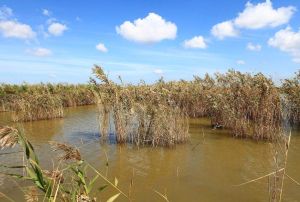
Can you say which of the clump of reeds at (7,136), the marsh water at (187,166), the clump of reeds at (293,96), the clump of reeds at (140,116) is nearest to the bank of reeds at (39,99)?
the clump of reeds at (140,116)

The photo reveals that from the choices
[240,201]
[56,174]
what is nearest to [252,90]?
[240,201]

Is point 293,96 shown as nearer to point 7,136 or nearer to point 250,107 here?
point 250,107

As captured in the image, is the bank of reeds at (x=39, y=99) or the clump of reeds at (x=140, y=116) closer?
the clump of reeds at (x=140, y=116)

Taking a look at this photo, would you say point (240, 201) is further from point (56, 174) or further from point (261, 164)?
point (56, 174)

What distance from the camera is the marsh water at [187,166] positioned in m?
8.09

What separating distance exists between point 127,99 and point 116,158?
261cm

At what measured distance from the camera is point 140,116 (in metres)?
13.1

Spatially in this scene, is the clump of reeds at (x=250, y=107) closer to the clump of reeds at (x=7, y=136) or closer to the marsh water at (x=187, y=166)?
the marsh water at (x=187, y=166)

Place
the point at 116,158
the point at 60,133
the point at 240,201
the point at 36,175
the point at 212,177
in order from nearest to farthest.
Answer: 1. the point at 36,175
2. the point at 240,201
3. the point at 212,177
4. the point at 116,158
5. the point at 60,133

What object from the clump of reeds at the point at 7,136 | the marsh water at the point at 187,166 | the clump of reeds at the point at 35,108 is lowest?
the marsh water at the point at 187,166

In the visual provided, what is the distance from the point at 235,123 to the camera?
15062mm

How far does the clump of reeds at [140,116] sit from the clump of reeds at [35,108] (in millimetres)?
8689

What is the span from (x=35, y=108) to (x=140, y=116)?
34.9 ft

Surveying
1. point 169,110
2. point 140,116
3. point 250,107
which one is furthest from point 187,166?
point 250,107
